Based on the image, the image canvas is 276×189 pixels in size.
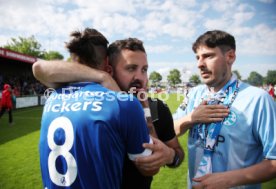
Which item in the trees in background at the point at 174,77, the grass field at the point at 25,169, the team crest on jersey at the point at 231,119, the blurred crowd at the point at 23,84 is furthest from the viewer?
the trees in background at the point at 174,77

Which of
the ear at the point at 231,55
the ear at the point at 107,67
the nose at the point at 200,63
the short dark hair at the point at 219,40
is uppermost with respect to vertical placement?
the short dark hair at the point at 219,40

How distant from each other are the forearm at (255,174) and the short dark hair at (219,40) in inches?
42.7

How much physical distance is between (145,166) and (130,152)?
14cm

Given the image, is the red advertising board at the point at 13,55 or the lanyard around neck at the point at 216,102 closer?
the lanyard around neck at the point at 216,102

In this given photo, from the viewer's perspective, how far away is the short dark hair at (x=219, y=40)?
2.31m

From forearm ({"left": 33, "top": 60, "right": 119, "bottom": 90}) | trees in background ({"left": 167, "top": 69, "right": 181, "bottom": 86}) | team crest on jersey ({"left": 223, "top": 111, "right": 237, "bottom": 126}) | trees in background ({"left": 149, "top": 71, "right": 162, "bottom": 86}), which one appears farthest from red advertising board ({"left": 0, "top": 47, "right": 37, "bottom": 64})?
trees in background ({"left": 167, "top": 69, "right": 181, "bottom": 86})

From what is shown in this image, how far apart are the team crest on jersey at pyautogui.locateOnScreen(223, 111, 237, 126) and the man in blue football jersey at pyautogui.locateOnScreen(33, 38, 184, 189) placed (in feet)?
1.56

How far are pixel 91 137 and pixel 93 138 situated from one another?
0.01 meters

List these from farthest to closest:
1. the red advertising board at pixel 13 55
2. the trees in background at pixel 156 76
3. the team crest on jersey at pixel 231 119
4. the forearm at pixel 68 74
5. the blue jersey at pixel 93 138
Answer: the trees in background at pixel 156 76 → the red advertising board at pixel 13 55 → the team crest on jersey at pixel 231 119 → the forearm at pixel 68 74 → the blue jersey at pixel 93 138

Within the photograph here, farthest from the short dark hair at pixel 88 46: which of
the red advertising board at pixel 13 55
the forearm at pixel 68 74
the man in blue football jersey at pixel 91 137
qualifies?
the red advertising board at pixel 13 55

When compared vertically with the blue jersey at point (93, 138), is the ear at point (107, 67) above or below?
above

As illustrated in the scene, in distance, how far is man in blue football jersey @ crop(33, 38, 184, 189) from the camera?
186 centimetres

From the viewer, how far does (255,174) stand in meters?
1.85

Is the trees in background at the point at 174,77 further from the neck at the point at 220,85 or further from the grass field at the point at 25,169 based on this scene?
the neck at the point at 220,85
